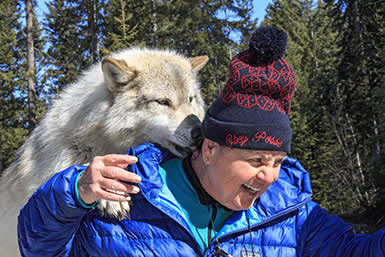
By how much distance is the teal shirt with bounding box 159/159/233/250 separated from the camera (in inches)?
74.8

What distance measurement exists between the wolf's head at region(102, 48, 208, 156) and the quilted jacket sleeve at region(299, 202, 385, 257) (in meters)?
1.19

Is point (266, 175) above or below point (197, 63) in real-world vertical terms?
below

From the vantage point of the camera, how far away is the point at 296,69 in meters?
21.5

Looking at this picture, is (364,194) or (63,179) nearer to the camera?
(63,179)

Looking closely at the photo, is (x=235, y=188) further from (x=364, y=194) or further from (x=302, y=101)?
(x=302, y=101)

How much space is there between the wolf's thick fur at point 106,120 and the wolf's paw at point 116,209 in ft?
2.04

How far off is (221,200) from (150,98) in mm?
1722

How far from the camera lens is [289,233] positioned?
1.95m

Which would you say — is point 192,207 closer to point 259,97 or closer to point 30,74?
point 259,97

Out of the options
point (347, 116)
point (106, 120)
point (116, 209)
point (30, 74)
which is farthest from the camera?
point (347, 116)

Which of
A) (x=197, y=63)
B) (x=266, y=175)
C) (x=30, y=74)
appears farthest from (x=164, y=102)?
(x=30, y=74)

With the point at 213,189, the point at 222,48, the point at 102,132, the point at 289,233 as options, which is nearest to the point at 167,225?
the point at 213,189

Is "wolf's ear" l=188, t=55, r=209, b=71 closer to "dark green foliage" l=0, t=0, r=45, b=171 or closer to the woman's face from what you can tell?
the woman's face

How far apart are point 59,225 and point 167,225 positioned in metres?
0.55
